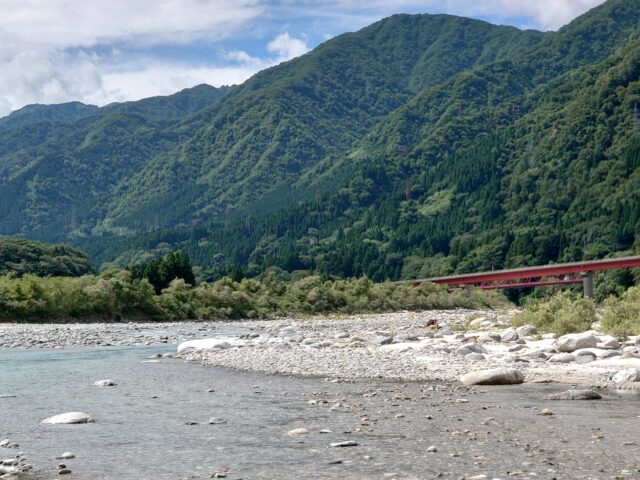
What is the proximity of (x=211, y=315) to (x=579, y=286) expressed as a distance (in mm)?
76691

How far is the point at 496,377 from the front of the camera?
26.0 metres

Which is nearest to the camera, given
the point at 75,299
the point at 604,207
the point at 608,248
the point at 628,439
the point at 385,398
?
the point at 628,439

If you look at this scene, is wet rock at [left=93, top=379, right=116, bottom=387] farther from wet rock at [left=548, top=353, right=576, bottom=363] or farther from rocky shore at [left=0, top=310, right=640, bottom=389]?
wet rock at [left=548, top=353, right=576, bottom=363]

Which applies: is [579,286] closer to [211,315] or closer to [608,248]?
[608,248]

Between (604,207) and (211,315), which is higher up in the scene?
(604,207)

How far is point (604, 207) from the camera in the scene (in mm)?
188000

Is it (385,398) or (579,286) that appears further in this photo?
(579,286)

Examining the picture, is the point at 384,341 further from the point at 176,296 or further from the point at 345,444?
the point at 176,296

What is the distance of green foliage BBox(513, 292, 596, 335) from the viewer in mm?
41438

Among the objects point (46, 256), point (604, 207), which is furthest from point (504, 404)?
point (604, 207)

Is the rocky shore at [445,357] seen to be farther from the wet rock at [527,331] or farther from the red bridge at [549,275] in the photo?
the red bridge at [549,275]

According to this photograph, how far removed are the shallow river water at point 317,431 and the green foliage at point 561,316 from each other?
55.7 feet

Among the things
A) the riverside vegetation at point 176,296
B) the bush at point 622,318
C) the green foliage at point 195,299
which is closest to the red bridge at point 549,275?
the riverside vegetation at point 176,296

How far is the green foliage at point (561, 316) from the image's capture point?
136 ft
